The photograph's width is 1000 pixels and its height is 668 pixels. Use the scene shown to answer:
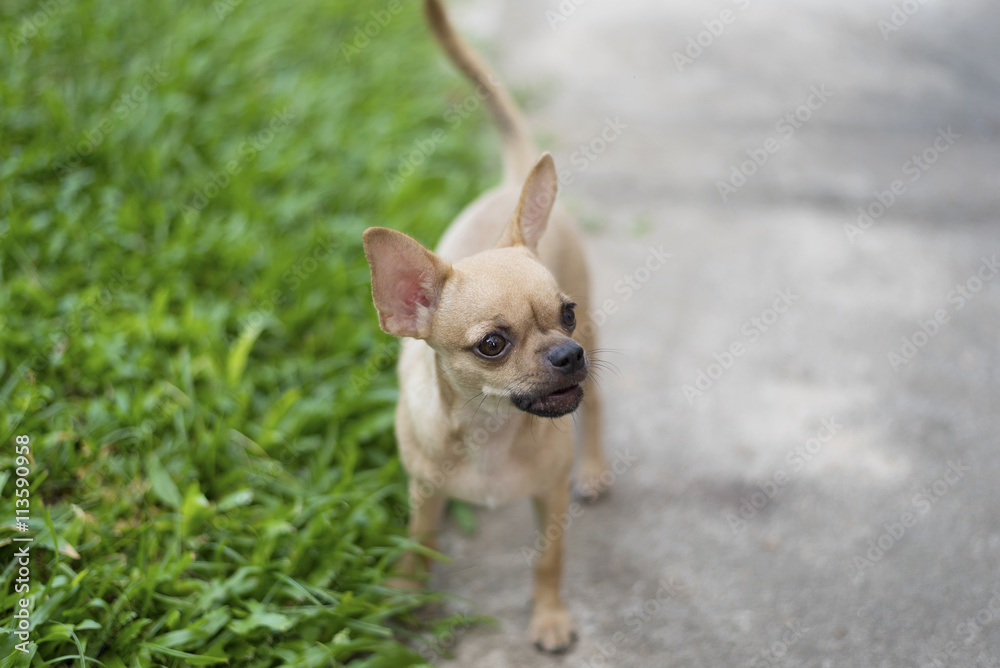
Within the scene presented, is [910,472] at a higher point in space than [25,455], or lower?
lower

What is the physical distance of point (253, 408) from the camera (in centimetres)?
437

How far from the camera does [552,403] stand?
286cm

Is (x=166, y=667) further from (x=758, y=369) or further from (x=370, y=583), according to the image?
(x=758, y=369)

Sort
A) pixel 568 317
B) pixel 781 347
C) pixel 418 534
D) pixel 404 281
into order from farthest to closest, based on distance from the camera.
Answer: pixel 781 347, pixel 418 534, pixel 568 317, pixel 404 281

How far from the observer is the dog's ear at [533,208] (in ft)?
10.6

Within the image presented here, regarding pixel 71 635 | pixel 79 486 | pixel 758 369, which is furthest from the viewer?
pixel 758 369

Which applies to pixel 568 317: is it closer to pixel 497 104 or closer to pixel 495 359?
pixel 495 359

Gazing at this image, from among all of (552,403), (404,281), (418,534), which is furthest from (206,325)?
(552,403)

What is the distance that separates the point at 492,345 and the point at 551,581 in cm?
137

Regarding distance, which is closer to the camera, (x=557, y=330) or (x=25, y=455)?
(x=557, y=330)

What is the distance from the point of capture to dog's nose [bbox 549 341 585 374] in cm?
280

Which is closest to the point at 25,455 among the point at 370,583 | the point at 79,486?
the point at 79,486

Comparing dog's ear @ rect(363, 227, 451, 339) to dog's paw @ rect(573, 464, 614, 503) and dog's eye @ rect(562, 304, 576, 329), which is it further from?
dog's paw @ rect(573, 464, 614, 503)

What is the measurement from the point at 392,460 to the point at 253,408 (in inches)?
35.2
